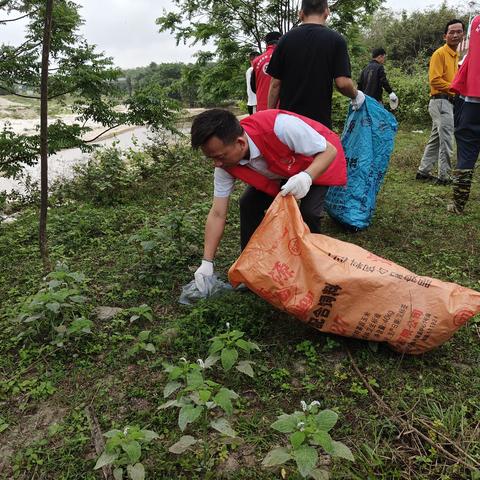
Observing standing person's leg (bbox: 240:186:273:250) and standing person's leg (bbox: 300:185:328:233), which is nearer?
standing person's leg (bbox: 300:185:328:233)

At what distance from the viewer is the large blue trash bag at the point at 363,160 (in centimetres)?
338

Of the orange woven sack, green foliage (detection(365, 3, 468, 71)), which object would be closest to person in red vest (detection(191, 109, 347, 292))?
the orange woven sack

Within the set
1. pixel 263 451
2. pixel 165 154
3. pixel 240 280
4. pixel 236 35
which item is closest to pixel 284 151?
pixel 240 280

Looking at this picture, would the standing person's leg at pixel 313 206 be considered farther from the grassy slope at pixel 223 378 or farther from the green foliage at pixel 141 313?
the green foliage at pixel 141 313

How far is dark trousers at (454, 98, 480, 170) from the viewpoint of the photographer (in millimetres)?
Answer: 3557

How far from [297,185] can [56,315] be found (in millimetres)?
1385

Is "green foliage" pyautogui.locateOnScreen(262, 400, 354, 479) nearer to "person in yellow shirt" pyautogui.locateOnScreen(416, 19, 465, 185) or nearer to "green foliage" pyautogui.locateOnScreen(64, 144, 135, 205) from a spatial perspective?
"green foliage" pyautogui.locateOnScreen(64, 144, 135, 205)

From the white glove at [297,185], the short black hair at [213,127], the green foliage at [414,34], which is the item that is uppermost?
the green foliage at [414,34]

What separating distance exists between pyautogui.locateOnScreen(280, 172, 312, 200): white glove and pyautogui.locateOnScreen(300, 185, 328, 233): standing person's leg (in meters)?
0.28

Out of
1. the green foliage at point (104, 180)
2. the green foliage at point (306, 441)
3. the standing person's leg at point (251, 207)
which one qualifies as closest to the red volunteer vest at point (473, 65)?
the standing person's leg at point (251, 207)

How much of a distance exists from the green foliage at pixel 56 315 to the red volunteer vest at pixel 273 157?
1.04m

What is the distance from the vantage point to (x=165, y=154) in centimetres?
578

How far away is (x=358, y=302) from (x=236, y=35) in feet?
19.6

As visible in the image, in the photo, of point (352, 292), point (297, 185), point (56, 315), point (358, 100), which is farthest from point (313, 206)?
point (56, 315)
